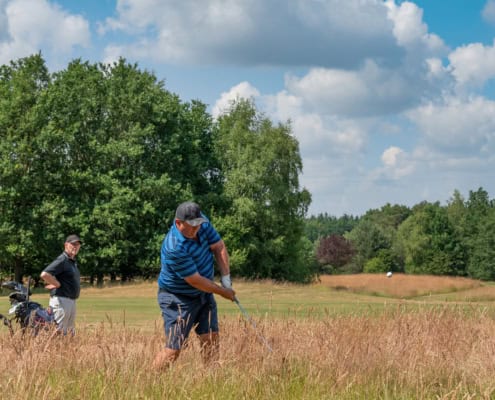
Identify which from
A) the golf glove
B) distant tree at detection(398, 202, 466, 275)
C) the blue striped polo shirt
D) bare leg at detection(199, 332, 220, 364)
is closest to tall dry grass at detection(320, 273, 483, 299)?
bare leg at detection(199, 332, 220, 364)

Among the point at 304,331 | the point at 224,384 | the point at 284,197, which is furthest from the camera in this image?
the point at 284,197

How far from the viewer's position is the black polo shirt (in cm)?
1122

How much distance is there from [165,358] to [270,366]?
112 centimetres

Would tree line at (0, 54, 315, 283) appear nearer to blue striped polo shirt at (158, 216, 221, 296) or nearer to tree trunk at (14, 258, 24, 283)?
tree trunk at (14, 258, 24, 283)

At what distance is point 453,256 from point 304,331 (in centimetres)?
9110

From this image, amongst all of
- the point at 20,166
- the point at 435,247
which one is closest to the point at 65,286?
the point at 20,166

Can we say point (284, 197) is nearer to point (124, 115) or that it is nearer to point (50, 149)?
point (124, 115)

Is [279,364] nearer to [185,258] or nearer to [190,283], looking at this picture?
[190,283]

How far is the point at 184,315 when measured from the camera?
26.5 ft

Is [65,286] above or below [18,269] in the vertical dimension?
below

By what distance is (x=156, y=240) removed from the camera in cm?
4681

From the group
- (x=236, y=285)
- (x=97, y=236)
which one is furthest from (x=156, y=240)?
(x=236, y=285)

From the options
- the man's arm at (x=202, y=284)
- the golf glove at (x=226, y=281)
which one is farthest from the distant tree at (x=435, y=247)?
the man's arm at (x=202, y=284)

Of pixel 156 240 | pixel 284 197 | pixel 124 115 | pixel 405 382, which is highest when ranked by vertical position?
pixel 124 115
